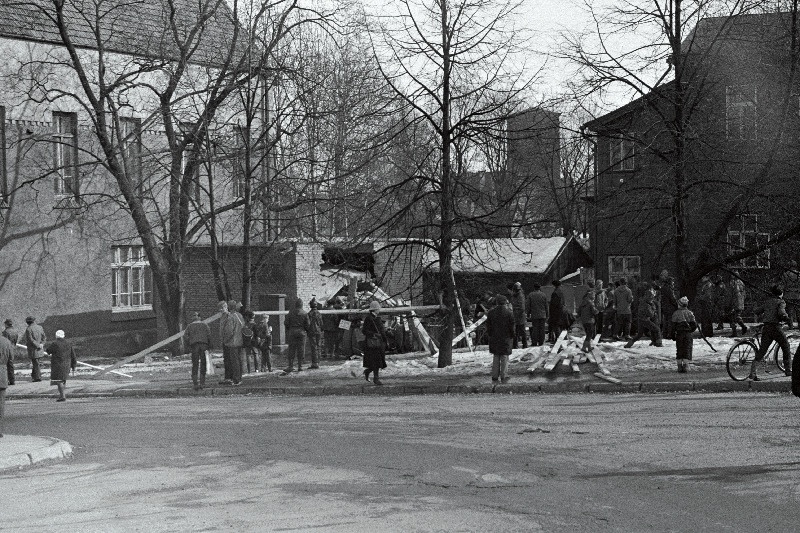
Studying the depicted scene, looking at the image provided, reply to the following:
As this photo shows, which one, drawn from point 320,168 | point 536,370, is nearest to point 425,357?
point 536,370

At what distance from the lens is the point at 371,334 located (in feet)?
70.7

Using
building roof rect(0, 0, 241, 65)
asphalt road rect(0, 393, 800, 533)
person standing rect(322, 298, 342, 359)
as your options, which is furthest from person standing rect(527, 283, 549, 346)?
building roof rect(0, 0, 241, 65)

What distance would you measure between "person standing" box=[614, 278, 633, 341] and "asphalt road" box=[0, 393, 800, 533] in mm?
9241

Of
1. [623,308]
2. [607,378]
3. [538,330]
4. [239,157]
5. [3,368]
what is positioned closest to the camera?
[3,368]

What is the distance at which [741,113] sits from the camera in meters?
26.5

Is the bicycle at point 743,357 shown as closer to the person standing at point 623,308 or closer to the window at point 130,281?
the person standing at point 623,308

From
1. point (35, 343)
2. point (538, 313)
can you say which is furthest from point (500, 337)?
point (35, 343)

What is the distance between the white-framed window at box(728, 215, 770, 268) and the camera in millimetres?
24219

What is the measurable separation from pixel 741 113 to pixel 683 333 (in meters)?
7.81

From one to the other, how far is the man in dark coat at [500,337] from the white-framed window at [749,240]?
236 inches

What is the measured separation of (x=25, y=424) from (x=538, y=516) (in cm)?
1128

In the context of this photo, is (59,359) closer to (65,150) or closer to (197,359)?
(197,359)

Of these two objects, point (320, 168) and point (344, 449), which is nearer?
point (344, 449)

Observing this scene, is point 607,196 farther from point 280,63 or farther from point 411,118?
point 280,63
